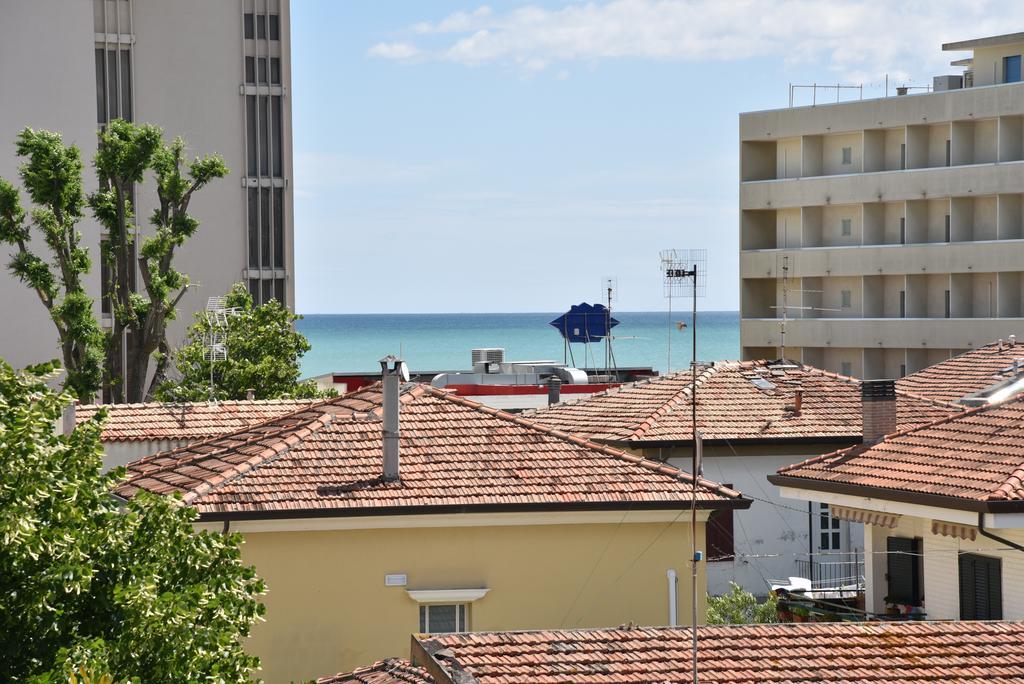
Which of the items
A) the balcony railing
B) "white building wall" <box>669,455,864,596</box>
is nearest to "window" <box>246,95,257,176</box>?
"white building wall" <box>669,455,864,596</box>

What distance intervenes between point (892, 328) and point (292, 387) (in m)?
34.8

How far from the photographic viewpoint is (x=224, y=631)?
38.9 feet

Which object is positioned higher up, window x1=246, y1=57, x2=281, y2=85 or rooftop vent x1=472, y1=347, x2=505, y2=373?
window x1=246, y1=57, x2=281, y2=85

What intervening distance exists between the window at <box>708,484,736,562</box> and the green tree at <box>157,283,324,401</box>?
1397 centimetres

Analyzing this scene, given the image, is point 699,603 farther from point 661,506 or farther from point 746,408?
point 746,408

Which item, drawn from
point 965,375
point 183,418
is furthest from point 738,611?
point 965,375

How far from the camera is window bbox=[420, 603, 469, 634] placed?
19.7 metres

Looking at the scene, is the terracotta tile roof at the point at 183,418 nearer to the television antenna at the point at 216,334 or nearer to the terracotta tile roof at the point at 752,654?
the television antenna at the point at 216,334

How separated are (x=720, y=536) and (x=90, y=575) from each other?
68.8ft

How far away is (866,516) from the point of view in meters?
21.8

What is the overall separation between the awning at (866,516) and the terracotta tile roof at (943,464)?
12.7 inches

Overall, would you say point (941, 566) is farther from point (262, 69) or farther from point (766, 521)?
point (262, 69)

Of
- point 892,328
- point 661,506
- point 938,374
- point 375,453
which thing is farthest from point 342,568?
point 892,328

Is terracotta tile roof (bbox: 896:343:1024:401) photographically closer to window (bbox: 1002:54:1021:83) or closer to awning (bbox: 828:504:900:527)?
awning (bbox: 828:504:900:527)
